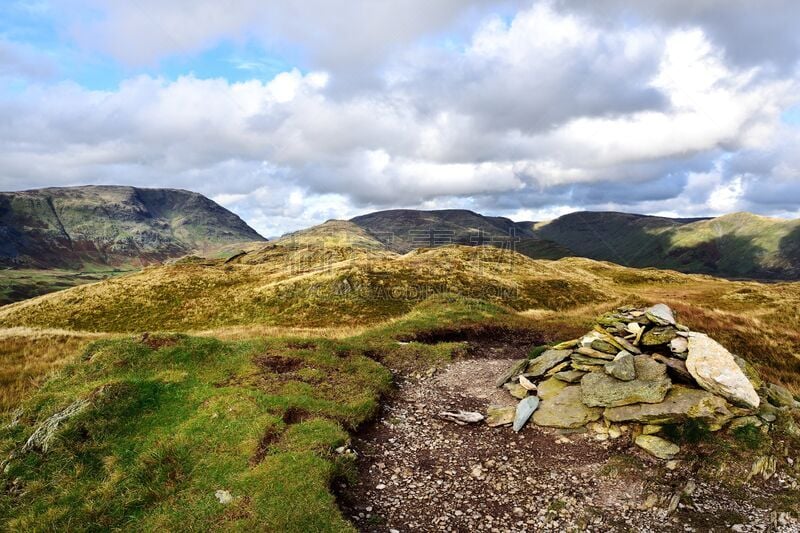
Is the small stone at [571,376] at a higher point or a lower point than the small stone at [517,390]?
higher

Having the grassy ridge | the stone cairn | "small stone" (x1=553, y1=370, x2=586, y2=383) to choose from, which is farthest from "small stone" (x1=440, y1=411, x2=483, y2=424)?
"small stone" (x1=553, y1=370, x2=586, y2=383)

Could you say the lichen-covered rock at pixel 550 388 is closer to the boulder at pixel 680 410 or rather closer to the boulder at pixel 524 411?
the boulder at pixel 524 411

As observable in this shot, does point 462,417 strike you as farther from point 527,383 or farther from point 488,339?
point 488,339

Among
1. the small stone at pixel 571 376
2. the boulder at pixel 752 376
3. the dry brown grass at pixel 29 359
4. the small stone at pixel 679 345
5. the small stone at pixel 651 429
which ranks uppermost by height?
the small stone at pixel 679 345

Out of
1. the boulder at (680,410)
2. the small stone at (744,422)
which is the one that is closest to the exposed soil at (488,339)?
the boulder at (680,410)

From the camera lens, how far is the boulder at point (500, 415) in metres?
16.4

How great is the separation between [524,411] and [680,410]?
5213 millimetres

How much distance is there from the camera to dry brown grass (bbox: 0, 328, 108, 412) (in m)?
17.7

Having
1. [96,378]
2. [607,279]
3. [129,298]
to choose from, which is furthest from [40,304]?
[607,279]

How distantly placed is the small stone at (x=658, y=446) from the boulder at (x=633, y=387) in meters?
1.38

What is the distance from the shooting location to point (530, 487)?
12.6 metres

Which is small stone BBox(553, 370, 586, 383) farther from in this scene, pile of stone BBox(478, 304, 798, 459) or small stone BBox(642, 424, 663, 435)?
small stone BBox(642, 424, 663, 435)

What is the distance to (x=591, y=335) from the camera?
18.6 meters

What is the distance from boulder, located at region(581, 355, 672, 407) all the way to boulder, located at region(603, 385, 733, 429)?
0.25 meters
